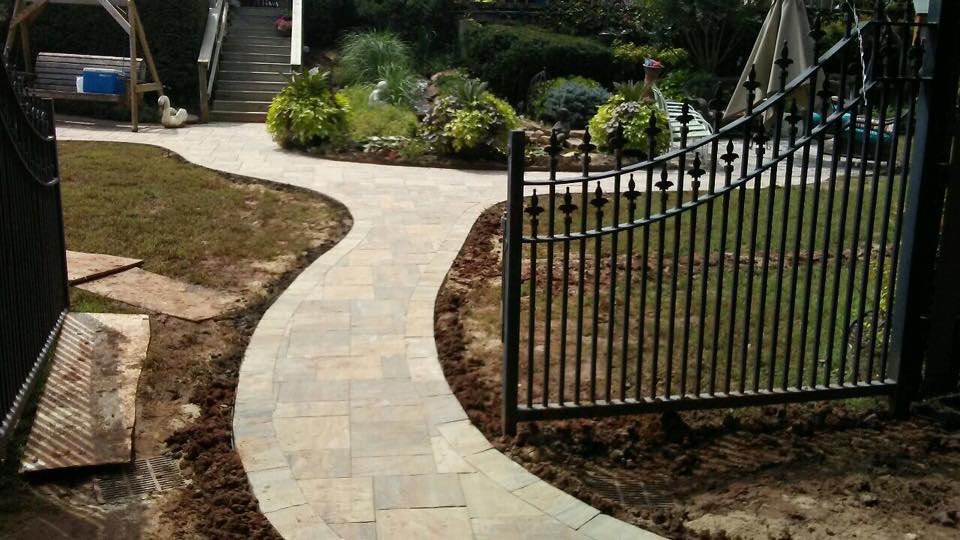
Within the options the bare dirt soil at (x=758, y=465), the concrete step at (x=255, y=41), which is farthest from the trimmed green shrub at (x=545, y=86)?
the bare dirt soil at (x=758, y=465)

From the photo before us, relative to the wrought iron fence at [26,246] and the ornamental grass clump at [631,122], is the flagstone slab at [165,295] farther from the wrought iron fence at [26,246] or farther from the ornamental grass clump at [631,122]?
the ornamental grass clump at [631,122]

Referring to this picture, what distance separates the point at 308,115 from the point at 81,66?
5.02 meters

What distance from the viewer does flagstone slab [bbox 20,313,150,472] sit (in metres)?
4.70

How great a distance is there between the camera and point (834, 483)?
472cm

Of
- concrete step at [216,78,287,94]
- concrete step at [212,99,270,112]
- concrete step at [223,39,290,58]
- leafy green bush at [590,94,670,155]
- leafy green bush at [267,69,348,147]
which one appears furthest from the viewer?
concrete step at [223,39,290,58]

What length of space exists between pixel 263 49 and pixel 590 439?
49.9 feet

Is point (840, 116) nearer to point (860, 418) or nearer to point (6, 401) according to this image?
point (860, 418)

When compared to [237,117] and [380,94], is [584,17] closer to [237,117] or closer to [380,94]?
[380,94]

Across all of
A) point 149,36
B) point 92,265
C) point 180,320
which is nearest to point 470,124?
point 92,265

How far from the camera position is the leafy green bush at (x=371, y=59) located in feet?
57.1

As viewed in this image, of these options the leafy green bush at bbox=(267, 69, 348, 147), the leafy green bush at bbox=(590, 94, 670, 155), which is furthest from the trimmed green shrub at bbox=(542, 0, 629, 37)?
the leafy green bush at bbox=(267, 69, 348, 147)

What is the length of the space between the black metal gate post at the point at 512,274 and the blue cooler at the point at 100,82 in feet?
Result: 39.2

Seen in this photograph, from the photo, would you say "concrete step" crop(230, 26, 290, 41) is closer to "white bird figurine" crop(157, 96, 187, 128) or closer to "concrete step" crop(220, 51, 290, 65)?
"concrete step" crop(220, 51, 290, 65)

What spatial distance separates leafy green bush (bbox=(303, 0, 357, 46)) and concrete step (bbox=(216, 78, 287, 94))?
2.79 metres
